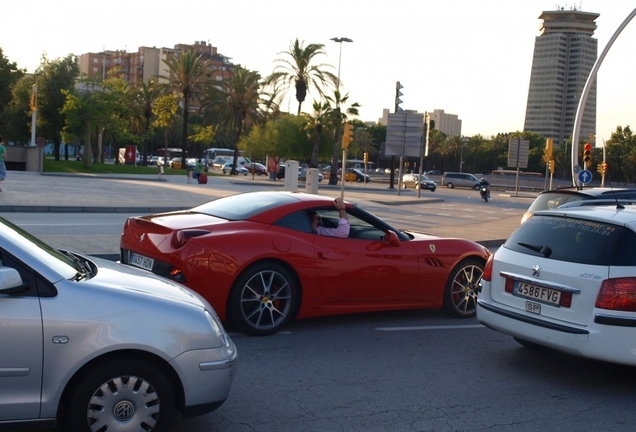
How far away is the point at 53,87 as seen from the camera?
58719 mm

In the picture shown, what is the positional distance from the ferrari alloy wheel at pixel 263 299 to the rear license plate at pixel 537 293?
2197 millimetres

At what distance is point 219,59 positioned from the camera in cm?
15288

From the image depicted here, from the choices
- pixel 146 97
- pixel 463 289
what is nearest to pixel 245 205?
pixel 463 289

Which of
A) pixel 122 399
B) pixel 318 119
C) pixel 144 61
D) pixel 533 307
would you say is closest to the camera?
pixel 122 399

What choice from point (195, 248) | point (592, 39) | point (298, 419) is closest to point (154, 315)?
point (298, 419)

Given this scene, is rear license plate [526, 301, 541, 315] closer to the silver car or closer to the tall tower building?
the silver car

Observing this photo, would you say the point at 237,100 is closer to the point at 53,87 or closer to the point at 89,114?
the point at 53,87

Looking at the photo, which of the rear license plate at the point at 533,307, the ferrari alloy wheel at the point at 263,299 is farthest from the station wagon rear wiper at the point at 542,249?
the ferrari alloy wheel at the point at 263,299

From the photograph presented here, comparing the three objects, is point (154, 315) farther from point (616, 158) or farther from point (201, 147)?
point (201, 147)

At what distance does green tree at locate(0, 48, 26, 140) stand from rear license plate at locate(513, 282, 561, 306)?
6138cm

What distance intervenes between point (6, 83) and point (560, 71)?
497ft

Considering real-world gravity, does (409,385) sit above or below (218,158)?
below

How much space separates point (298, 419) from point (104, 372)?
1.51 m

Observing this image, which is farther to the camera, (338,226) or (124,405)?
(338,226)
